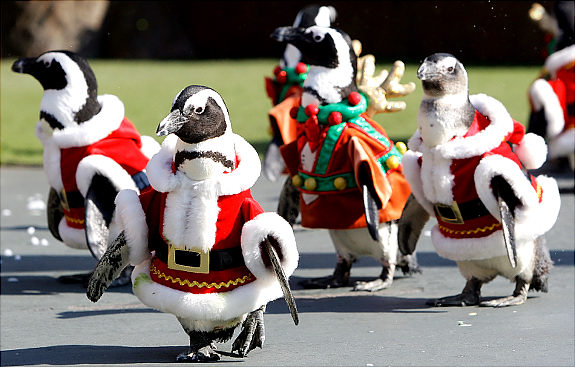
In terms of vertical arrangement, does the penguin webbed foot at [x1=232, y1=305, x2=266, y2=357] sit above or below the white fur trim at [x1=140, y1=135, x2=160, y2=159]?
below

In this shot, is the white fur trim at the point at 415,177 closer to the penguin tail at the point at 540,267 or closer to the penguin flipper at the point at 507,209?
the penguin flipper at the point at 507,209

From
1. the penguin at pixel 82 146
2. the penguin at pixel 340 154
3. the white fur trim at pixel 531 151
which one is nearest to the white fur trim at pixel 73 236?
the penguin at pixel 82 146

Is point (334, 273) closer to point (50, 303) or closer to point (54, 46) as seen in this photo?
point (50, 303)

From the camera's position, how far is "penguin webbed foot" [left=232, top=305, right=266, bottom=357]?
4281mm

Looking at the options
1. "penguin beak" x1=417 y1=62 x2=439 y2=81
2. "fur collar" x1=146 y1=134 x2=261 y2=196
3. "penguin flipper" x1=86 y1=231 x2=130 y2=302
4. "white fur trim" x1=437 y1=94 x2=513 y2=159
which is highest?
"penguin beak" x1=417 y1=62 x2=439 y2=81

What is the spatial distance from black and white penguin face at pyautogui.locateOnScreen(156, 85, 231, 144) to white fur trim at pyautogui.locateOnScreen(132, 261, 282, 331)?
1.94 feet

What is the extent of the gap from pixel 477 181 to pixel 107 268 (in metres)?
1.69

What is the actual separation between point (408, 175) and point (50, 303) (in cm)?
196

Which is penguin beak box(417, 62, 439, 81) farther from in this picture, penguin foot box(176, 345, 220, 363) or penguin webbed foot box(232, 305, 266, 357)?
penguin foot box(176, 345, 220, 363)

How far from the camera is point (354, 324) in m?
4.91

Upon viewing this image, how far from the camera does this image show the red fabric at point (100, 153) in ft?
18.5

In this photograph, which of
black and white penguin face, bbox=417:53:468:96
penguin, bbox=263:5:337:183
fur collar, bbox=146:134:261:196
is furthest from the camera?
penguin, bbox=263:5:337:183

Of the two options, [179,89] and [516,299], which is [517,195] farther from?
[179,89]

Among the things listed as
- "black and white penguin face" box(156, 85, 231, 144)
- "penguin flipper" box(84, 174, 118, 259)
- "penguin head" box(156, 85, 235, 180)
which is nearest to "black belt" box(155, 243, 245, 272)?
"penguin head" box(156, 85, 235, 180)
